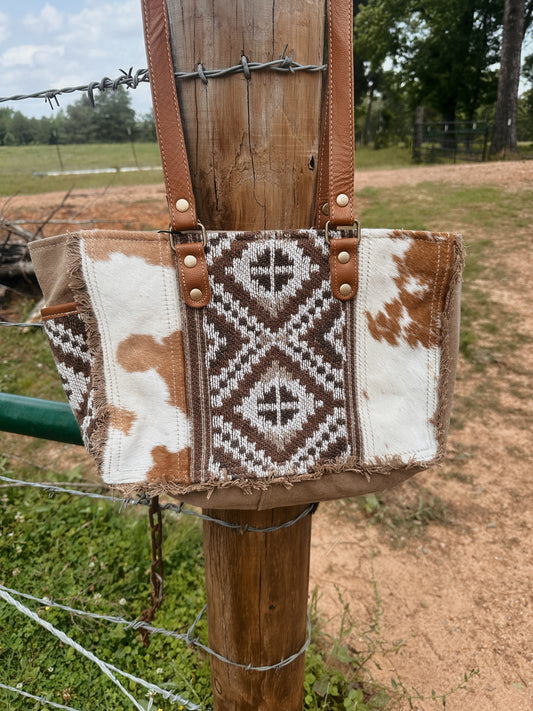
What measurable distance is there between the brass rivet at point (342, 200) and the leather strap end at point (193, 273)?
0.86 ft

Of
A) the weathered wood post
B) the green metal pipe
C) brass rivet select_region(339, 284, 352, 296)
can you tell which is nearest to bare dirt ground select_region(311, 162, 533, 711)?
the weathered wood post

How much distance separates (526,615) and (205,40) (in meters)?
2.68

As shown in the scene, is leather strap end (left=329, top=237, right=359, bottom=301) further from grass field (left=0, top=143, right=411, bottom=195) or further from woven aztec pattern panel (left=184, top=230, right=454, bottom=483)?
grass field (left=0, top=143, right=411, bottom=195)

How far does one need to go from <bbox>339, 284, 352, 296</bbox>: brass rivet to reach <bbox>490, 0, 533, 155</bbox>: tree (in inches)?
604

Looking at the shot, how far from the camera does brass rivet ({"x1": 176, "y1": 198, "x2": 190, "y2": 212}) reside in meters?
0.84

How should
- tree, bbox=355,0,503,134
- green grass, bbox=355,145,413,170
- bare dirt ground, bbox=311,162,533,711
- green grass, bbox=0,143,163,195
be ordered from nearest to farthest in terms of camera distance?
bare dirt ground, bbox=311,162,533,711 < green grass, bbox=0,143,163,195 < green grass, bbox=355,145,413,170 < tree, bbox=355,0,503,134

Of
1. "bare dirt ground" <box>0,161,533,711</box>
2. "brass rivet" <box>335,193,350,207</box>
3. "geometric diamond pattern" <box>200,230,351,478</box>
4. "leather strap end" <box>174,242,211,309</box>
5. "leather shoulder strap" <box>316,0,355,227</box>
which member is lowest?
"bare dirt ground" <box>0,161,533,711</box>

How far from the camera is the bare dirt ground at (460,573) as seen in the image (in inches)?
82.3

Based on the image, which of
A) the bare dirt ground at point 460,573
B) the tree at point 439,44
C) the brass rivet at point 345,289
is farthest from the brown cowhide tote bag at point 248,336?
the tree at point 439,44

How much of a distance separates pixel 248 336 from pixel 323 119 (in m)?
0.43

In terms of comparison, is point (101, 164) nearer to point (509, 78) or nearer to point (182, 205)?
point (509, 78)

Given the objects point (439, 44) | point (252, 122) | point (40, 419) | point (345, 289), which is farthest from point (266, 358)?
point (439, 44)

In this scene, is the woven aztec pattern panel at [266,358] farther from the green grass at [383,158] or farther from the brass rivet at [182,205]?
the green grass at [383,158]

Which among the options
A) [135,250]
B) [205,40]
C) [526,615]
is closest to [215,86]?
[205,40]
